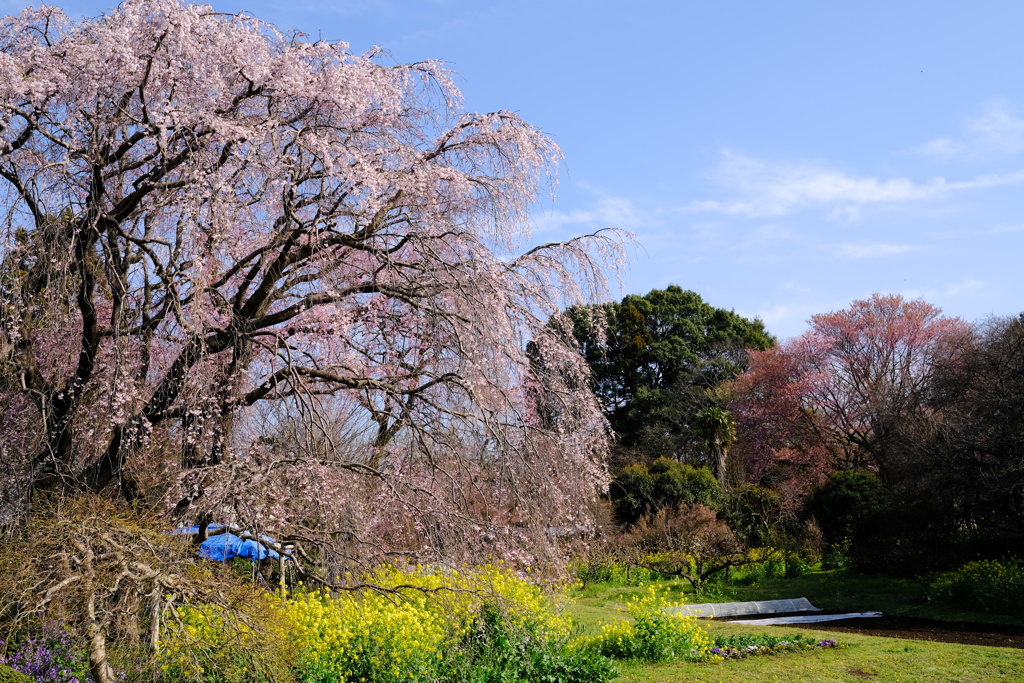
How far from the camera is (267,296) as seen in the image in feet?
25.6

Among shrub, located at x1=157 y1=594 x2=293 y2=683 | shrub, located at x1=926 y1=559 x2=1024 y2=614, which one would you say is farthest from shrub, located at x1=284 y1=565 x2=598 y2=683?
shrub, located at x1=926 y1=559 x2=1024 y2=614

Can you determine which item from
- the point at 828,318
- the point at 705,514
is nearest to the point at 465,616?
the point at 705,514

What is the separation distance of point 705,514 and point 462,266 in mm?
11748

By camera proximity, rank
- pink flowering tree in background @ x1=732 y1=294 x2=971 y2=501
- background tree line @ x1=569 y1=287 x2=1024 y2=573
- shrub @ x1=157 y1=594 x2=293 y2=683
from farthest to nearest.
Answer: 1. pink flowering tree in background @ x1=732 y1=294 x2=971 y2=501
2. background tree line @ x1=569 y1=287 x2=1024 y2=573
3. shrub @ x1=157 y1=594 x2=293 y2=683

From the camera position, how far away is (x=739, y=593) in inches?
591

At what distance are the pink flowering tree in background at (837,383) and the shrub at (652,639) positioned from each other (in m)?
15.2

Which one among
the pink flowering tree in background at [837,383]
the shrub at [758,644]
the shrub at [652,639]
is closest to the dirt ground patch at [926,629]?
the shrub at [758,644]

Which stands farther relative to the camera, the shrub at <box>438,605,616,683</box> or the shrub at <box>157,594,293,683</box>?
the shrub at <box>438,605,616,683</box>

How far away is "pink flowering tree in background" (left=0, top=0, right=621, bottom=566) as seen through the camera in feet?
22.4

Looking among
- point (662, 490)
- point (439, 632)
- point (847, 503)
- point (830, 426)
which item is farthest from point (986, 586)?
point (830, 426)

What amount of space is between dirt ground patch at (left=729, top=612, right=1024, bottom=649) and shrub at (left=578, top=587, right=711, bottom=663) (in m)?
3.34

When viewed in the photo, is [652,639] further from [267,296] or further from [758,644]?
[267,296]

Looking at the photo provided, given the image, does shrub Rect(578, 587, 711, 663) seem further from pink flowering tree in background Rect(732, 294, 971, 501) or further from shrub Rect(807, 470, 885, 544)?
pink flowering tree in background Rect(732, 294, 971, 501)

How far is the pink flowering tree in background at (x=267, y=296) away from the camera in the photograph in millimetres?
6836
